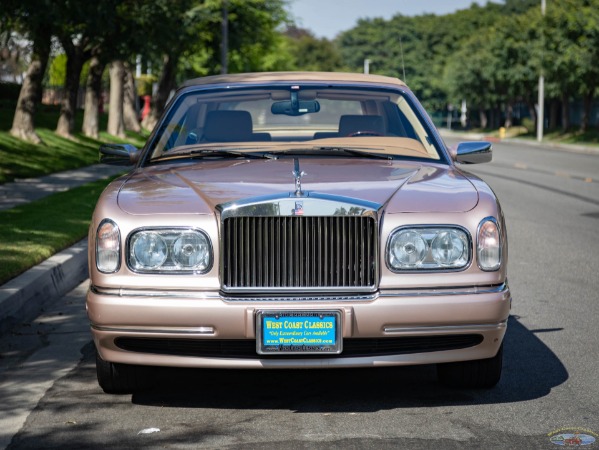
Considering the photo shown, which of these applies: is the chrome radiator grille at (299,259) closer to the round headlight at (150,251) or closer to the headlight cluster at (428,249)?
the headlight cluster at (428,249)

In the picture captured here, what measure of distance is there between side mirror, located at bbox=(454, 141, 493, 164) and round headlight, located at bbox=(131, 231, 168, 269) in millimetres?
2414

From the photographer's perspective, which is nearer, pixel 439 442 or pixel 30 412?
pixel 439 442

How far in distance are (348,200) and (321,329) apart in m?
0.61

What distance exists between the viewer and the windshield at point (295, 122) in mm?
6781

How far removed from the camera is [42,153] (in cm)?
2625

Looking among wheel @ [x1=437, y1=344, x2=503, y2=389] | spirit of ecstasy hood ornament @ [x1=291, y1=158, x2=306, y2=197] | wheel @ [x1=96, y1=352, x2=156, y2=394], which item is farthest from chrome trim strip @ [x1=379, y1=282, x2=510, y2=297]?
wheel @ [x1=96, y1=352, x2=156, y2=394]

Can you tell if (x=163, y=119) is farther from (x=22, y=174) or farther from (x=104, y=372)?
(x=22, y=174)

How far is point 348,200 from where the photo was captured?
17.1ft

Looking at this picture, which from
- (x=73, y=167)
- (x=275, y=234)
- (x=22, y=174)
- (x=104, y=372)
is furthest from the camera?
(x=73, y=167)

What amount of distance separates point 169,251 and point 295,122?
2317 mm

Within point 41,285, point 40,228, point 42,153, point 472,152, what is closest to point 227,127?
point 472,152

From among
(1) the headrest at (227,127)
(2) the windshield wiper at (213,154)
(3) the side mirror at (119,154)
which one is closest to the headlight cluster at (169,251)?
(2) the windshield wiper at (213,154)

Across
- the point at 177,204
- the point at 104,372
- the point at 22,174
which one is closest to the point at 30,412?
the point at 104,372

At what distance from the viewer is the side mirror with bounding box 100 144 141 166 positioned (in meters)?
7.01
